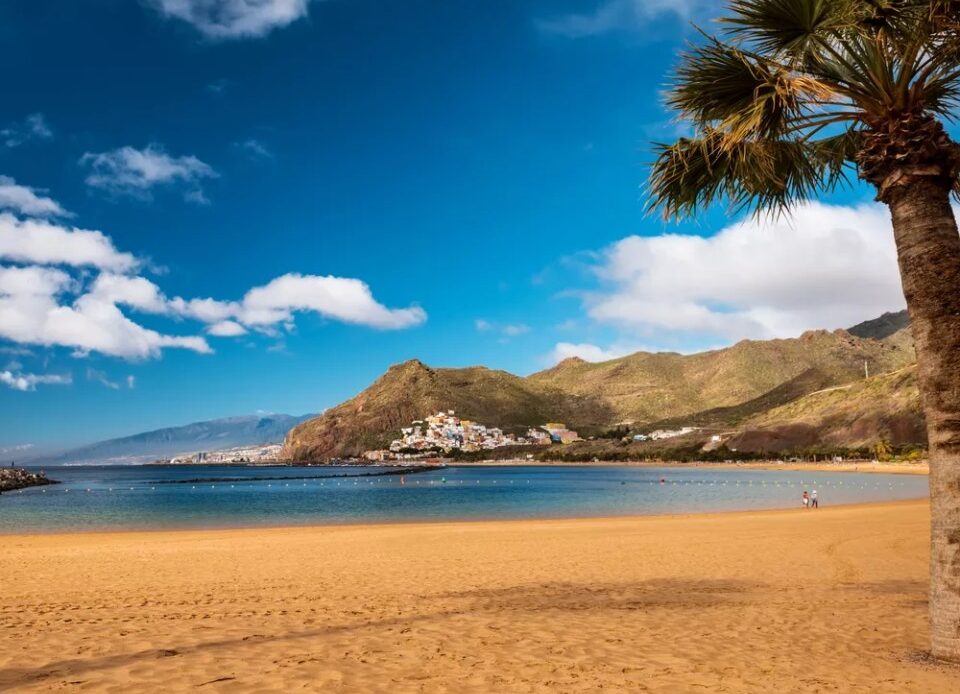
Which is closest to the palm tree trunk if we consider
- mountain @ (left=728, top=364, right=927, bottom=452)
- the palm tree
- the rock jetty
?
the palm tree

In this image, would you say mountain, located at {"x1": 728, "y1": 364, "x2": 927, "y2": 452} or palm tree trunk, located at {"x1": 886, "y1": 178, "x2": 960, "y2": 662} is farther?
mountain, located at {"x1": 728, "y1": 364, "x2": 927, "y2": 452}

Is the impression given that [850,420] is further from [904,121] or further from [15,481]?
[904,121]

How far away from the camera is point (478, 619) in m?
10.0

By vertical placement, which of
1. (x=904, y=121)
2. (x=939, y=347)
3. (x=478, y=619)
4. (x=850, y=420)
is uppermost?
(x=904, y=121)

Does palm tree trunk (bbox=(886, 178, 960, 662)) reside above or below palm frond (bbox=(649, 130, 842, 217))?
below

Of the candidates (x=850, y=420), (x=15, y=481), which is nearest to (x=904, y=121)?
(x=15, y=481)

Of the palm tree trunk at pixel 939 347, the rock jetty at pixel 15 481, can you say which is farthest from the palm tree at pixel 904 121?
the rock jetty at pixel 15 481

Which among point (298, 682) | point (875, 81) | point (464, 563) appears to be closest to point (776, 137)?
point (875, 81)

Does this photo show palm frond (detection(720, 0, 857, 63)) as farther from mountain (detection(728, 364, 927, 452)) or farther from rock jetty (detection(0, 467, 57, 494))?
mountain (detection(728, 364, 927, 452))

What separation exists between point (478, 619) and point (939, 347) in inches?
280

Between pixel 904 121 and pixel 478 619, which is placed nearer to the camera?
pixel 904 121

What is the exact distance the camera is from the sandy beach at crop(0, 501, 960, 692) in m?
6.80

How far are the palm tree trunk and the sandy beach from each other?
0.96 metres

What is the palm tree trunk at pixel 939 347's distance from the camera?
20.3 ft
